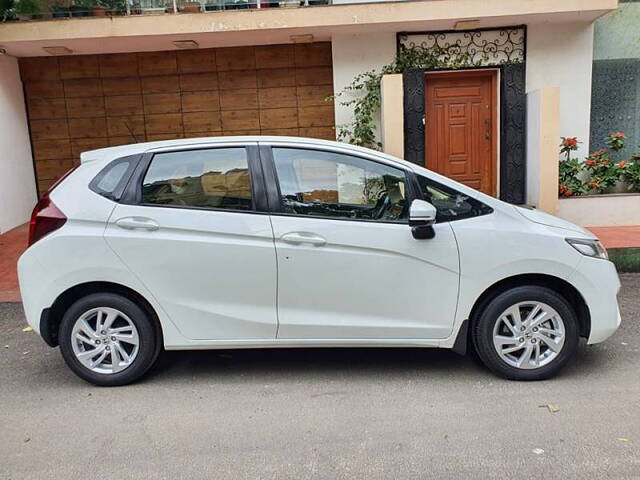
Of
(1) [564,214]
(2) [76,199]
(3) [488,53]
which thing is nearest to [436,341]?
(2) [76,199]

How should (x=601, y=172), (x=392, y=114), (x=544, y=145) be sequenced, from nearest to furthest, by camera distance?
1. (x=544, y=145)
2. (x=392, y=114)
3. (x=601, y=172)

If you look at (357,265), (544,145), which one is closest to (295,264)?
(357,265)

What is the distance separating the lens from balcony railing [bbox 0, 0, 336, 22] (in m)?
8.71

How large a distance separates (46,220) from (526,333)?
3.44 m

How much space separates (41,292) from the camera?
4.19 meters

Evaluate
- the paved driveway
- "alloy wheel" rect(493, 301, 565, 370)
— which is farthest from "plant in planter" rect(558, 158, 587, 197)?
"alloy wheel" rect(493, 301, 565, 370)

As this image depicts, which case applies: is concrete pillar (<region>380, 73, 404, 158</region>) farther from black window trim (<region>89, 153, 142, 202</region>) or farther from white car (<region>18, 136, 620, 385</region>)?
black window trim (<region>89, 153, 142, 202</region>)

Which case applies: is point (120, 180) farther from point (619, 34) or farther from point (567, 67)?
point (619, 34)

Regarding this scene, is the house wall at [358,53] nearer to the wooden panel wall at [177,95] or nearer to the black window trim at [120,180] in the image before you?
the wooden panel wall at [177,95]

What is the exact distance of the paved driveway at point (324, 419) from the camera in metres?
3.21

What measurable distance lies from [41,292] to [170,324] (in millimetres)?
935

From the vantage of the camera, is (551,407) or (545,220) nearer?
(551,407)

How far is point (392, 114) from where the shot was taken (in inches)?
355

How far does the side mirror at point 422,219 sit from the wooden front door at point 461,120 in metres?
6.24
